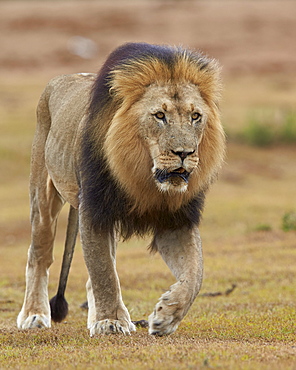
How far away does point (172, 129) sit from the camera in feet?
15.7

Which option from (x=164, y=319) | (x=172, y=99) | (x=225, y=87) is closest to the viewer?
(x=164, y=319)

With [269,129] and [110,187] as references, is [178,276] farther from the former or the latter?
[269,129]

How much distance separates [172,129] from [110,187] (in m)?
0.62

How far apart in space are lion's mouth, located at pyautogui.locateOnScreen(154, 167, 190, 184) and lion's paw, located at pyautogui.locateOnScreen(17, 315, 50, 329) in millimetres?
2319

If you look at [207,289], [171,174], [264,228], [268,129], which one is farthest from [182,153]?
[268,129]

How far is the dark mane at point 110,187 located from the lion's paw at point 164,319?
68 cm

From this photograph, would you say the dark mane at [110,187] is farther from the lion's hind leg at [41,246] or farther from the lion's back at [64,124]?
the lion's hind leg at [41,246]

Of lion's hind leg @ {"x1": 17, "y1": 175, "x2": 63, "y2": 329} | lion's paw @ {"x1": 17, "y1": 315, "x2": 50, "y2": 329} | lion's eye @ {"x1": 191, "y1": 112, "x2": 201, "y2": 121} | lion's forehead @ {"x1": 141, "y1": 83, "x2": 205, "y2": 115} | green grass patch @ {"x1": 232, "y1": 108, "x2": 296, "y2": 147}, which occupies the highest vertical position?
lion's forehead @ {"x1": 141, "y1": 83, "x2": 205, "y2": 115}

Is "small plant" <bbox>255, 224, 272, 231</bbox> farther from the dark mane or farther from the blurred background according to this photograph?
the dark mane

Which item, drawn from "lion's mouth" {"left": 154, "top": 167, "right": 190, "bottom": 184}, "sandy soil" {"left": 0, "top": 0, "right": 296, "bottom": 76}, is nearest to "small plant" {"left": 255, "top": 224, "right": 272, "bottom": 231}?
"lion's mouth" {"left": 154, "top": 167, "right": 190, "bottom": 184}

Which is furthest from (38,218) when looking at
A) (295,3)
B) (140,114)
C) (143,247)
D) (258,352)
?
(295,3)

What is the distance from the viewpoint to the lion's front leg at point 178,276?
4.81m

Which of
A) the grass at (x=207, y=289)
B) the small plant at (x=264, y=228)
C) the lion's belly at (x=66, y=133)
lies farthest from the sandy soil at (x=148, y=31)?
the lion's belly at (x=66, y=133)

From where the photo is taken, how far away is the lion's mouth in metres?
4.72
